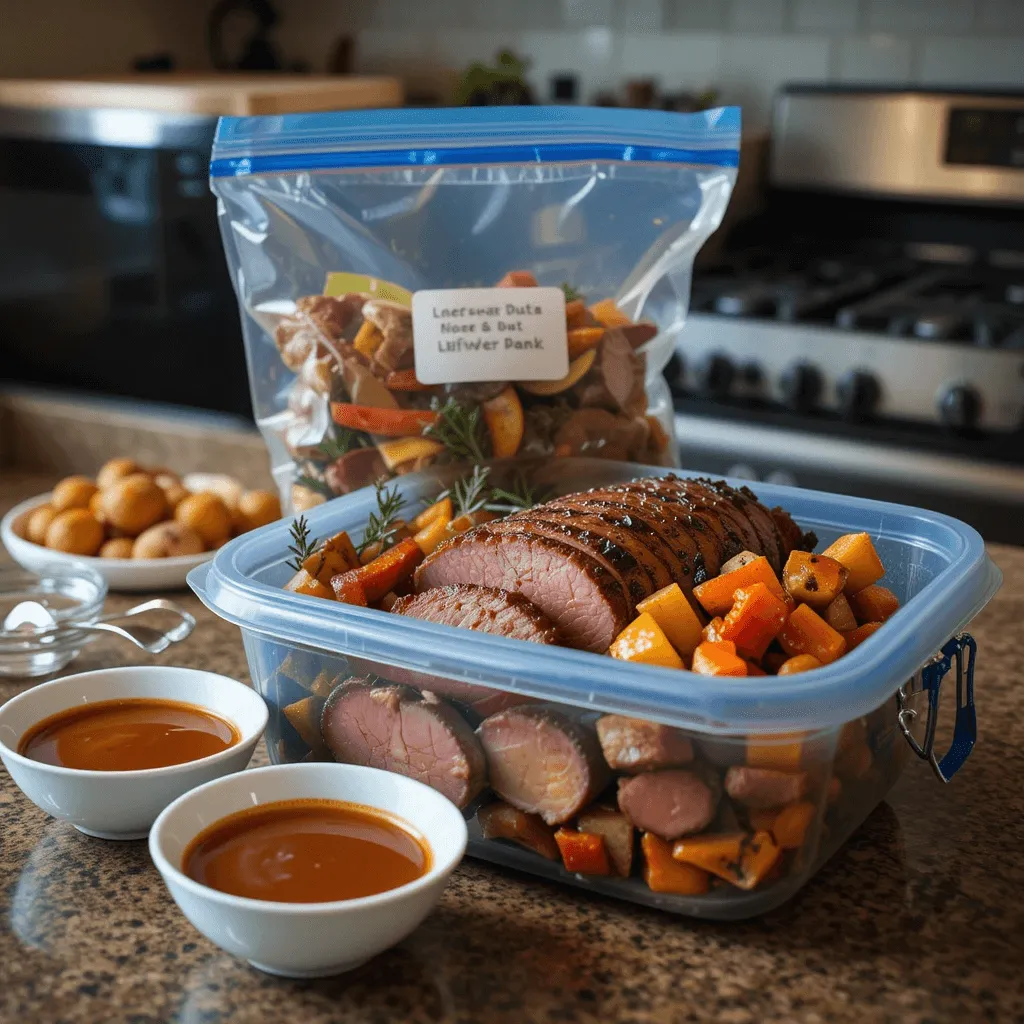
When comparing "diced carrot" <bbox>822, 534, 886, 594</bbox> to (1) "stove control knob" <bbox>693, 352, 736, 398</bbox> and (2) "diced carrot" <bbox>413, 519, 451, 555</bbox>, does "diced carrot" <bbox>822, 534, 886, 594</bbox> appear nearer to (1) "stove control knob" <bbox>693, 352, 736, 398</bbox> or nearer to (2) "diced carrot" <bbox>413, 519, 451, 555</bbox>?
(2) "diced carrot" <bbox>413, 519, 451, 555</bbox>

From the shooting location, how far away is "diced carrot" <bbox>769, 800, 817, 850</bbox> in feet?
2.49

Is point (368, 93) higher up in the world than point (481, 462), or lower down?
higher up

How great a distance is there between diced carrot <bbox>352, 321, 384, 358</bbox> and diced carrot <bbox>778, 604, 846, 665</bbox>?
53cm

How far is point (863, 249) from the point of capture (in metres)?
2.69

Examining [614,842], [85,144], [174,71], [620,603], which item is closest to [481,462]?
[620,603]

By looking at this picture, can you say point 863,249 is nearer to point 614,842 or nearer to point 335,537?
point 335,537

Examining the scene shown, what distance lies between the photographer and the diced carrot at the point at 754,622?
0.82 metres

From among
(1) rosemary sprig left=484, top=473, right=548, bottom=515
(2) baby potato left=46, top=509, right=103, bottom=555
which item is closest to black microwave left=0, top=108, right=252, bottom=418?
(2) baby potato left=46, top=509, right=103, bottom=555

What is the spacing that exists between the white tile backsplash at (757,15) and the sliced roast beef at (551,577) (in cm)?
201

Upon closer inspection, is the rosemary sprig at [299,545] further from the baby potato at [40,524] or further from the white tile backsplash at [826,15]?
the white tile backsplash at [826,15]

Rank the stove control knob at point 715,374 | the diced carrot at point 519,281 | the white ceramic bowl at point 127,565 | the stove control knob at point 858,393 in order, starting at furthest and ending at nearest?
the stove control knob at point 715,374 < the stove control knob at point 858,393 < the white ceramic bowl at point 127,565 < the diced carrot at point 519,281

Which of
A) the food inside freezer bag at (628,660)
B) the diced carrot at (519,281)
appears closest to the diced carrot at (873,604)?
the food inside freezer bag at (628,660)

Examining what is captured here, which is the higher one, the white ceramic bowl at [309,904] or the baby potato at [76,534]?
the white ceramic bowl at [309,904]

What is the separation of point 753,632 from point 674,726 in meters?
0.11
